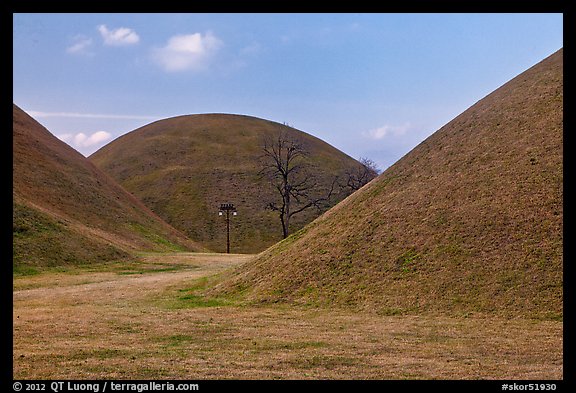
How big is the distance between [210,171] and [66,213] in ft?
137

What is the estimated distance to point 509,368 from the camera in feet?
39.1

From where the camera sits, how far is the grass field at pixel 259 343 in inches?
463

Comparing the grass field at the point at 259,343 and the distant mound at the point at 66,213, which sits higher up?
the distant mound at the point at 66,213

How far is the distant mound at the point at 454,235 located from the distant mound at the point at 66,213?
18.7 meters

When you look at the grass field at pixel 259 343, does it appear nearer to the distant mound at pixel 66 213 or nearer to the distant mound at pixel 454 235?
the distant mound at pixel 454 235

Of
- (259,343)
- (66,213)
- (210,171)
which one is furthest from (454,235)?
(210,171)

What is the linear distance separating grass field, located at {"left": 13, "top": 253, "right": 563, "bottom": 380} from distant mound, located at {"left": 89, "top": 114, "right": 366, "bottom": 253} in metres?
51.8

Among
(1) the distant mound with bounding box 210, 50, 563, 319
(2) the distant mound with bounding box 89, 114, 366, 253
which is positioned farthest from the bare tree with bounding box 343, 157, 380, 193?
(1) the distant mound with bounding box 210, 50, 563, 319

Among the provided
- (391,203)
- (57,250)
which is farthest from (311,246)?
(57,250)

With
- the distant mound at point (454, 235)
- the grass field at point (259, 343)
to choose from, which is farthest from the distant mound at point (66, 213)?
the distant mound at point (454, 235)

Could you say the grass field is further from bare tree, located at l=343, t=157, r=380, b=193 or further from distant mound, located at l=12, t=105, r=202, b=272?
bare tree, located at l=343, t=157, r=380, b=193

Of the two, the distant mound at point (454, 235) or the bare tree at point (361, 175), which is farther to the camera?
the bare tree at point (361, 175)

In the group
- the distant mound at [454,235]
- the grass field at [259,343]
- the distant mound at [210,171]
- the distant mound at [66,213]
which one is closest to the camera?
the grass field at [259,343]

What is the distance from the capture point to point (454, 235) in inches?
917
